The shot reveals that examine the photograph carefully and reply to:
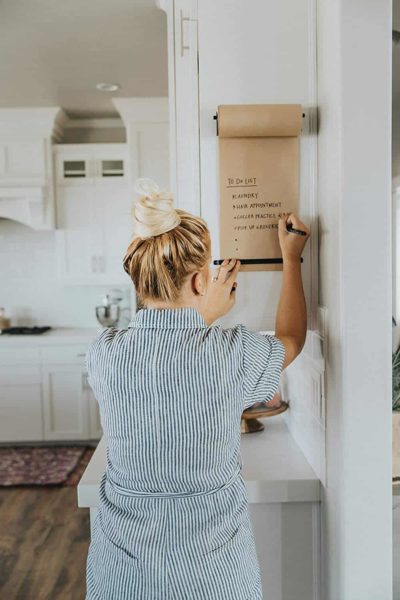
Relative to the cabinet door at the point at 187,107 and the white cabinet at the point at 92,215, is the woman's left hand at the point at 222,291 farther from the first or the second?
the white cabinet at the point at 92,215

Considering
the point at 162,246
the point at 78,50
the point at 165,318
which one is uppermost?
the point at 78,50

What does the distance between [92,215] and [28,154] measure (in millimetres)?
687

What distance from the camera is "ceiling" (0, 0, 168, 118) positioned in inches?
109

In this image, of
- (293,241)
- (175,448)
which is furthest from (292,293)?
(175,448)

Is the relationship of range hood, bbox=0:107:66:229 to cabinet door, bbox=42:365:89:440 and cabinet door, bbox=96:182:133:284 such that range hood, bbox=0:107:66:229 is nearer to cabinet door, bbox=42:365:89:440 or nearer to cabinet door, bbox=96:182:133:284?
cabinet door, bbox=96:182:133:284

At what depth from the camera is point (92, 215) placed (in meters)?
4.82

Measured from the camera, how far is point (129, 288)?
503cm

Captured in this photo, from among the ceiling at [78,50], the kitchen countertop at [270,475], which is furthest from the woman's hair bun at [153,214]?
the ceiling at [78,50]

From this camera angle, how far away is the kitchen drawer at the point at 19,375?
4645 millimetres

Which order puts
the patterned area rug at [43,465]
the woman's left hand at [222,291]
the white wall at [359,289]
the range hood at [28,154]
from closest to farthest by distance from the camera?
the white wall at [359,289] < the woman's left hand at [222,291] < the patterned area rug at [43,465] < the range hood at [28,154]

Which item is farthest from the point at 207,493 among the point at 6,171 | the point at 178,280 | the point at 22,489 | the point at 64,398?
the point at 6,171

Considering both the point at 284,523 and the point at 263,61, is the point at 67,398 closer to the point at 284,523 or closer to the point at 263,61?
the point at 284,523

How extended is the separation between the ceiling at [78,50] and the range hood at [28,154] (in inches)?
5.5

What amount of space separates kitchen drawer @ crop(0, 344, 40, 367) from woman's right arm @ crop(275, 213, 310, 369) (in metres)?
3.50
